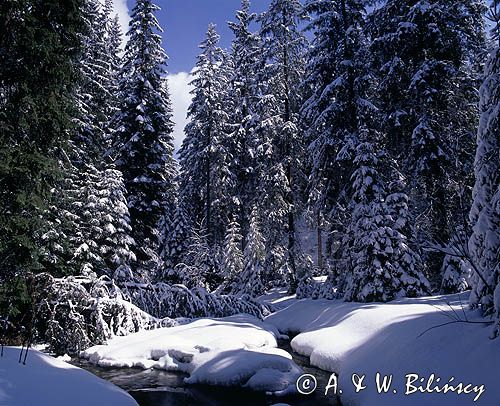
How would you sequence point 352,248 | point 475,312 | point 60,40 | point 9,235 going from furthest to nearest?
point 352,248 → point 60,40 → point 9,235 → point 475,312

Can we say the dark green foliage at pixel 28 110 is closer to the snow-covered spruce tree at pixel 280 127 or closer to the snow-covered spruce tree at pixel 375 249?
the snow-covered spruce tree at pixel 375 249

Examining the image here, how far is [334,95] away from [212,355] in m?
13.5

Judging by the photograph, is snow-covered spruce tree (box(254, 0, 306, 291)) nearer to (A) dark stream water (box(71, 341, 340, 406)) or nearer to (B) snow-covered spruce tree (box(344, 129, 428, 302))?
(B) snow-covered spruce tree (box(344, 129, 428, 302))

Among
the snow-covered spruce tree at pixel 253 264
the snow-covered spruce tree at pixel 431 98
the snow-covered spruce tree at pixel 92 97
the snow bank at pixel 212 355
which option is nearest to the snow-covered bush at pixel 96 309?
the snow bank at pixel 212 355

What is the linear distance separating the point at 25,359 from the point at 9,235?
10.7 feet

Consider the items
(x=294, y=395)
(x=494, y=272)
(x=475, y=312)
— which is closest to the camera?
(x=494, y=272)

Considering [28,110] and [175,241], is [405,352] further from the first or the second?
[175,241]

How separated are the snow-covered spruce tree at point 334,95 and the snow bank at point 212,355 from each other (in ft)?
25.9

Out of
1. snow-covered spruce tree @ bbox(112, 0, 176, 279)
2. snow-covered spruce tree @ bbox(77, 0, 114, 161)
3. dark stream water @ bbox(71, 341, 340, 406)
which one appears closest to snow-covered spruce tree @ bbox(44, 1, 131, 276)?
snow-covered spruce tree @ bbox(77, 0, 114, 161)

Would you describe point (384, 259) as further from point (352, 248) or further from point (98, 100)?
point (98, 100)

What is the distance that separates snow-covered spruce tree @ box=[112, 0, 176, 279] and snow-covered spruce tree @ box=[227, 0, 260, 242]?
8.08 metres

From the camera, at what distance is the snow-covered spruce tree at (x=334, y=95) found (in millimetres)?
18000

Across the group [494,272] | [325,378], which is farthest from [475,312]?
[325,378]

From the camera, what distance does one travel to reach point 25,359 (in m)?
6.21
